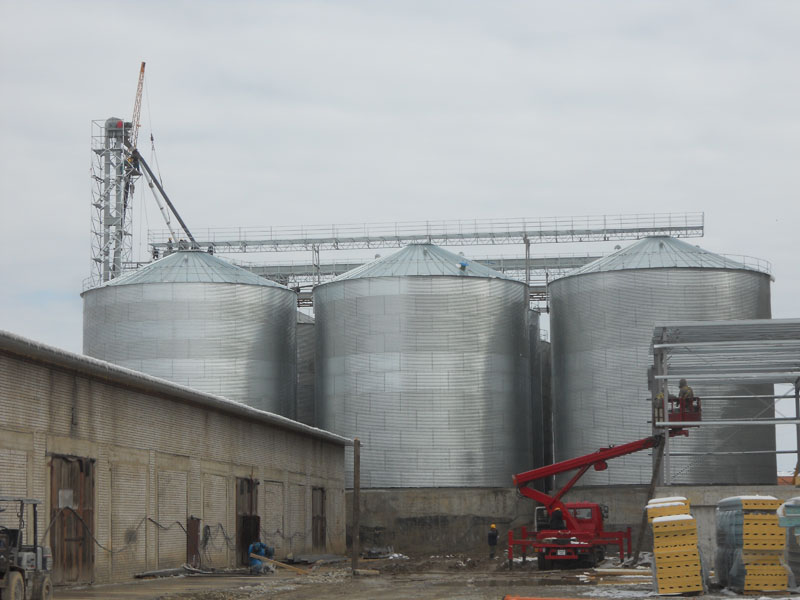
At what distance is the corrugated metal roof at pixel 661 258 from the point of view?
174ft

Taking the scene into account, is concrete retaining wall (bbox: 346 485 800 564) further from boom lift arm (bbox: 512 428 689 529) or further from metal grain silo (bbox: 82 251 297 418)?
boom lift arm (bbox: 512 428 689 529)

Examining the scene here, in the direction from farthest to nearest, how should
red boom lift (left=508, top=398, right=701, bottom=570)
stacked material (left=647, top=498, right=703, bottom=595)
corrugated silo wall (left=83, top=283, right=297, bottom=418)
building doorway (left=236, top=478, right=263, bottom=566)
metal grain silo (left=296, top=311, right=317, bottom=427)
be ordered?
metal grain silo (left=296, top=311, right=317, bottom=427)
corrugated silo wall (left=83, top=283, right=297, bottom=418)
building doorway (left=236, top=478, right=263, bottom=566)
red boom lift (left=508, top=398, right=701, bottom=570)
stacked material (left=647, top=498, right=703, bottom=595)

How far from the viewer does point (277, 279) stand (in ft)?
245

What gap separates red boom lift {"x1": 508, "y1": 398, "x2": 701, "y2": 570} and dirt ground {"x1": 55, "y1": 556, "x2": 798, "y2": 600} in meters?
0.94

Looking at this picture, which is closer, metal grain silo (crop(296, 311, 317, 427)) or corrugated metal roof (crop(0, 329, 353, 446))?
corrugated metal roof (crop(0, 329, 353, 446))

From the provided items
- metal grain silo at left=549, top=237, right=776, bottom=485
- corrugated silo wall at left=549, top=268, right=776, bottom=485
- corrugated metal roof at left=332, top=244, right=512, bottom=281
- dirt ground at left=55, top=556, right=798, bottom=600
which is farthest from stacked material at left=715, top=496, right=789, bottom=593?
corrugated metal roof at left=332, top=244, right=512, bottom=281

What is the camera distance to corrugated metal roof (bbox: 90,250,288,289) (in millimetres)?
55156

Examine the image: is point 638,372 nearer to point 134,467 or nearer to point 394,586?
point 394,586

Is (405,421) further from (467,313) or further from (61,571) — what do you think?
(61,571)

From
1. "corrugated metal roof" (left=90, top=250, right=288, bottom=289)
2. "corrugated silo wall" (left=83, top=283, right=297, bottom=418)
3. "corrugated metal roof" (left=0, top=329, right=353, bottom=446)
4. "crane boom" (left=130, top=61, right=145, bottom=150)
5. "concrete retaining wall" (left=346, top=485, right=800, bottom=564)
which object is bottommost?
"concrete retaining wall" (left=346, top=485, right=800, bottom=564)

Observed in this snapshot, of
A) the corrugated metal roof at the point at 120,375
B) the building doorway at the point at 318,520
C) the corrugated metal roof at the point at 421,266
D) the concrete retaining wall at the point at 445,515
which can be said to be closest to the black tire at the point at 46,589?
the corrugated metal roof at the point at 120,375

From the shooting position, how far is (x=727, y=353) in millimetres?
39312

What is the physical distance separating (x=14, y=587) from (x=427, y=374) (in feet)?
113

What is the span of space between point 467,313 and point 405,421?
5611 mm
